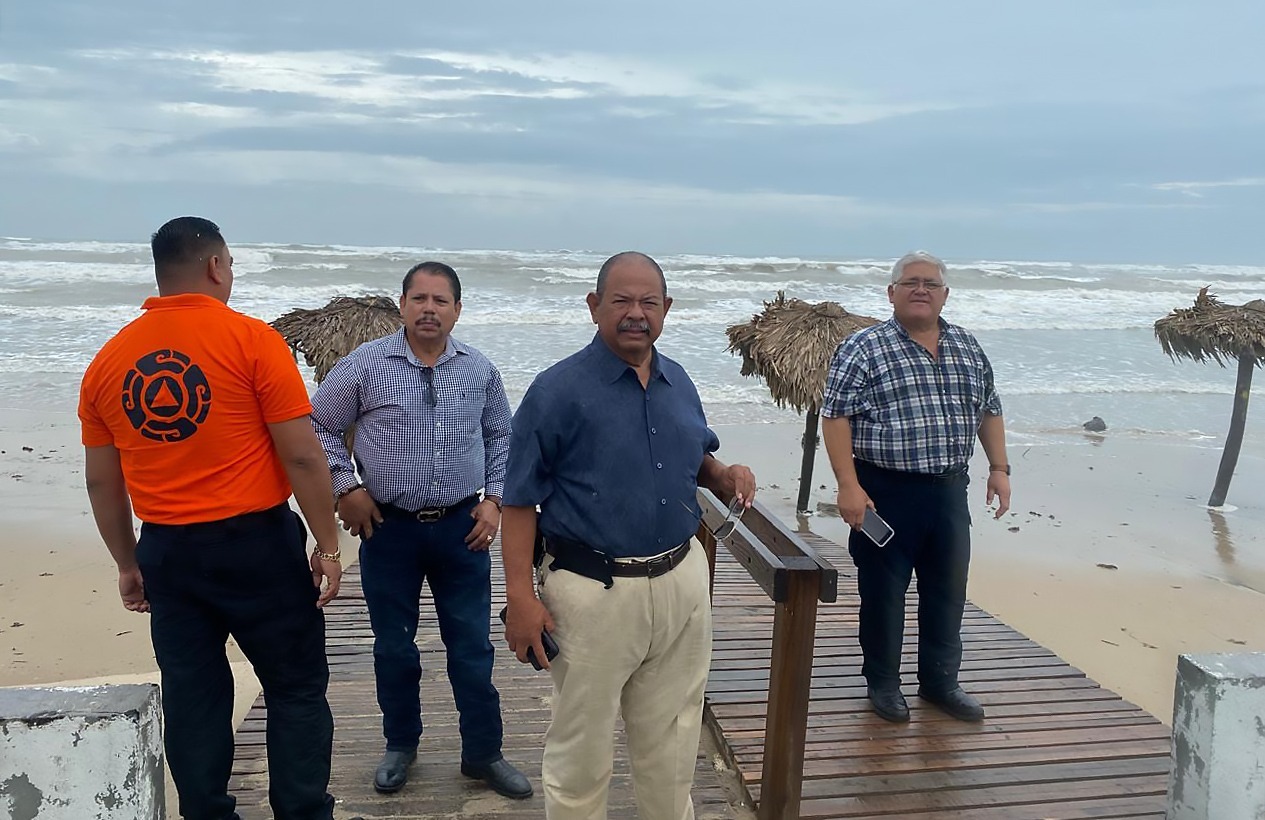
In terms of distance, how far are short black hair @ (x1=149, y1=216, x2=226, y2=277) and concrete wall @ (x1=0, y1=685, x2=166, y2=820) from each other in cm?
113

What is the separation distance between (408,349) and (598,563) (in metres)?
1.20

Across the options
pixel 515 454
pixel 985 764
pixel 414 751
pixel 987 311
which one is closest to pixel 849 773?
pixel 985 764

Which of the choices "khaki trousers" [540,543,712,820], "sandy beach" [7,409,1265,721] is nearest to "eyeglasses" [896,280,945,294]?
"khaki trousers" [540,543,712,820]

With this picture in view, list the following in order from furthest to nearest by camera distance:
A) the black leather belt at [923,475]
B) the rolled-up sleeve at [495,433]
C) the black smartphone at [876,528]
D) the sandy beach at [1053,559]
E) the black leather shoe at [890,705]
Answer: the sandy beach at [1053,559], the black leather shoe at [890,705], the black leather belt at [923,475], the black smartphone at [876,528], the rolled-up sleeve at [495,433]

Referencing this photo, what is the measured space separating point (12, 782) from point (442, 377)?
1671 mm

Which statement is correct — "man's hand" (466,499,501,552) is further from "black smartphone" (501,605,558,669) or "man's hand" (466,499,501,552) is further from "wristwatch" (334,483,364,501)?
"black smartphone" (501,605,558,669)

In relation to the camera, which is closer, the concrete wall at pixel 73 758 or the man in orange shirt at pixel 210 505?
the concrete wall at pixel 73 758

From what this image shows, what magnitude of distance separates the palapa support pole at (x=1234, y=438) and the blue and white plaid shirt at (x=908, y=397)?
25.5 ft

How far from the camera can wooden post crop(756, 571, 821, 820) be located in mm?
2770

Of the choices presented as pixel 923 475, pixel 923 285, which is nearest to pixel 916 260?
pixel 923 285

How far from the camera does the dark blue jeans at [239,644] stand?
7.95 ft

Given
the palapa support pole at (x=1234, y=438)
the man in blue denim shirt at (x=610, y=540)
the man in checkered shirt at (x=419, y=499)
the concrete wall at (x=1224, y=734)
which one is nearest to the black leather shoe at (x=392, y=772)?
the man in checkered shirt at (x=419, y=499)

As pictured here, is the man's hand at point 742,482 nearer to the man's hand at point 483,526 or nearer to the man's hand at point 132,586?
the man's hand at point 483,526

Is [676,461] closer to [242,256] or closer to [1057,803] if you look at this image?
[1057,803]
